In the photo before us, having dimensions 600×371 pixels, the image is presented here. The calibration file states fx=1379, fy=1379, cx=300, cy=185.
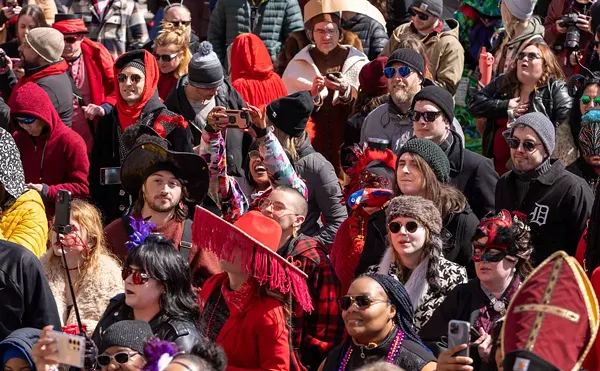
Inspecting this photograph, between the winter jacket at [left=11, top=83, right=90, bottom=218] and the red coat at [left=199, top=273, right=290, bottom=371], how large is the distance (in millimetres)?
2794

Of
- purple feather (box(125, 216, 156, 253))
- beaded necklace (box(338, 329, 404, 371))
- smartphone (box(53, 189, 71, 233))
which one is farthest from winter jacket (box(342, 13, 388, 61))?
smartphone (box(53, 189, 71, 233))

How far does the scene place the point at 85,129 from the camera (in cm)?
1041

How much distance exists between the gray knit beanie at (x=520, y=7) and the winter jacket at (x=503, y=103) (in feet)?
2.47

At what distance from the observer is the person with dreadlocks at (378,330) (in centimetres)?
596

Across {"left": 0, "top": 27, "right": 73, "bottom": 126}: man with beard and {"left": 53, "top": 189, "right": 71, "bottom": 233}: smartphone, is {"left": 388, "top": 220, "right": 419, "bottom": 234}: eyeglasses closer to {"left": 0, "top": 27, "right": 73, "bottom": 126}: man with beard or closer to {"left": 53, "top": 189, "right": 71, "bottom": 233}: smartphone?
{"left": 53, "top": 189, "right": 71, "bottom": 233}: smartphone

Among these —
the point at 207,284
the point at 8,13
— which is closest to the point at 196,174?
the point at 207,284

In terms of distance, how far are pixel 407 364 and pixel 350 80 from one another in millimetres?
4714

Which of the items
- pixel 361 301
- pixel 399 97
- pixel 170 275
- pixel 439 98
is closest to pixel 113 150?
pixel 399 97

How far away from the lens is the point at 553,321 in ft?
13.4

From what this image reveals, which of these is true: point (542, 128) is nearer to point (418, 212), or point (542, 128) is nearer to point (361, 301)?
point (418, 212)

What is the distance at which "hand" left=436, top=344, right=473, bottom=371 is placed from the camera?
500 cm

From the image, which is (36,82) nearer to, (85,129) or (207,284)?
(85,129)

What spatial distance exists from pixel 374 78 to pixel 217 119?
1.53 meters

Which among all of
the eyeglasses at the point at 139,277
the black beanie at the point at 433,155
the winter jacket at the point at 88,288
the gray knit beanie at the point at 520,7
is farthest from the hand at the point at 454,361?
the gray knit beanie at the point at 520,7
